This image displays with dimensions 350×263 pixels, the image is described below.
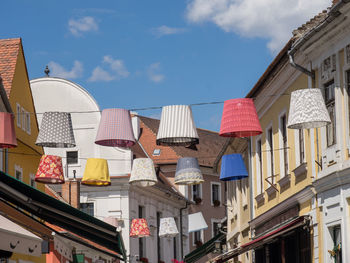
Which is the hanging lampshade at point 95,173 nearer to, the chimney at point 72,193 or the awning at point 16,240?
the awning at point 16,240

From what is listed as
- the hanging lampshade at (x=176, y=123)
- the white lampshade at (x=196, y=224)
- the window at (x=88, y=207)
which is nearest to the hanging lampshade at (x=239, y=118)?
the hanging lampshade at (x=176, y=123)

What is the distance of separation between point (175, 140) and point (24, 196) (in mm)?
3410

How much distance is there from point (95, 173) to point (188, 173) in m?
2.71

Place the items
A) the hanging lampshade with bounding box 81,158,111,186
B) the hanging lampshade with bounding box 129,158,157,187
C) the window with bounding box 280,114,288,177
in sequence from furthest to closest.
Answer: the hanging lampshade with bounding box 81,158,111,186 → the hanging lampshade with bounding box 129,158,157,187 → the window with bounding box 280,114,288,177

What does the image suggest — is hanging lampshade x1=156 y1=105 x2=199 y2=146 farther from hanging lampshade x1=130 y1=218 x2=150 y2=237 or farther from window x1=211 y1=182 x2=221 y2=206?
window x1=211 y1=182 x2=221 y2=206

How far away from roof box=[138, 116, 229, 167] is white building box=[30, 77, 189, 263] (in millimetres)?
7387

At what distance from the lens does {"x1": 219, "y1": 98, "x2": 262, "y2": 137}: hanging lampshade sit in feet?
54.4

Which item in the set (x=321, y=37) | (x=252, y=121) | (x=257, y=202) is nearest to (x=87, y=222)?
(x=252, y=121)

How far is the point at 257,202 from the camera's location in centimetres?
2620

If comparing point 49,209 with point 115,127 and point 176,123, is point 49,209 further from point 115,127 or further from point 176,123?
point 176,123

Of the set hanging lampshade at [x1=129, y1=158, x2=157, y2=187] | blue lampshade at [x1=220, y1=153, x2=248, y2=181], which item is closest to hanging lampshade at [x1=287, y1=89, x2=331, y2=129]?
blue lampshade at [x1=220, y1=153, x2=248, y2=181]

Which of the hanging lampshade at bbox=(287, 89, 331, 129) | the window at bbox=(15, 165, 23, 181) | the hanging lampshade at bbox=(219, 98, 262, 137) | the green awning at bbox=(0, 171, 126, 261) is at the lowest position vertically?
the green awning at bbox=(0, 171, 126, 261)

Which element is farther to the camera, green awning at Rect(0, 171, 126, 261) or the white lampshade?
the white lampshade

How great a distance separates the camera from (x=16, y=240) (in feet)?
42.5
